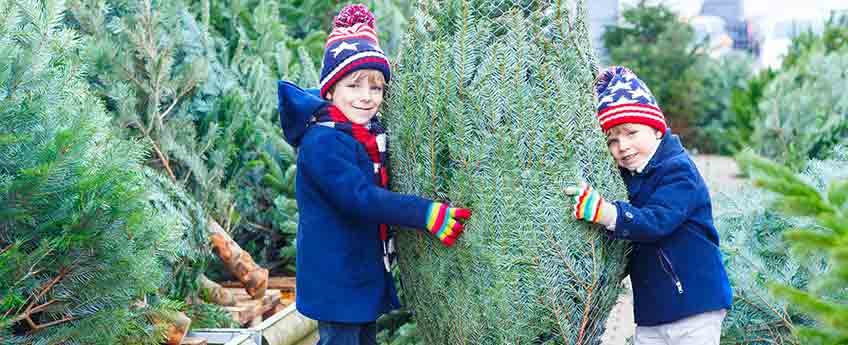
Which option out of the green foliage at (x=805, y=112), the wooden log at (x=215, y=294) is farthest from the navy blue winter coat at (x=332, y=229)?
the green foliage at (x=805, y=112)

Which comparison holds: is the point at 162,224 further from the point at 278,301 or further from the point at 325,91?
the point at 278,301

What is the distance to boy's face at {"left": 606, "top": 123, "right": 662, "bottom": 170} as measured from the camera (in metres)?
2.78

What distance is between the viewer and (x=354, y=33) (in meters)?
2.93

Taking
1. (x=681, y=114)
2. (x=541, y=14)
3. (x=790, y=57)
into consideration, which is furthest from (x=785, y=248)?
(x=681, y=114)

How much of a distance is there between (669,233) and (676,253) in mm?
155

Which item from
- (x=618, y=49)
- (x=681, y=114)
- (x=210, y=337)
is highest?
(x=210, y=337)

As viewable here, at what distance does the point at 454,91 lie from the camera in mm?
2547

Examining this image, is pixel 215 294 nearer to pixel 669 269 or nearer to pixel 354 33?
pixel 354 33

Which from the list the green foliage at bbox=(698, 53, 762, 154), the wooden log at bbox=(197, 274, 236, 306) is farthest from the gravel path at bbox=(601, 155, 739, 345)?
the green foliage at bbox=(698, 53, 762, 154)

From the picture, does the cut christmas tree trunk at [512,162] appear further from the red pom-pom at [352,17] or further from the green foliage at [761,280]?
the green foliage at [761,280]

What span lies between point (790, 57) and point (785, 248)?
332 inches

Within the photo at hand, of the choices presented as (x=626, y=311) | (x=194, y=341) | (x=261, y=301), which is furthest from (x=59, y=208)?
(x=626, y=311)

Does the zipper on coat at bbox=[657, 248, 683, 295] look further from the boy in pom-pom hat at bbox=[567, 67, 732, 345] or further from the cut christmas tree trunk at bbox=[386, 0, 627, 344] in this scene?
the cut christmas tree trunk at bbox=[386, 0, 627, 344]

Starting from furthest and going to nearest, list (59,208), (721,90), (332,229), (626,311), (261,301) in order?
(721,90)
(626,311)
(261,301)
(332,229)
(59,208)
